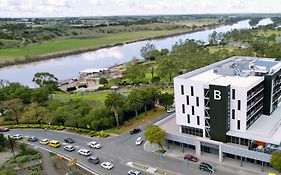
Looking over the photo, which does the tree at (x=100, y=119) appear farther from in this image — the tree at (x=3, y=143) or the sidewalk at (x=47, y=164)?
the tree at (x=3, y=143)

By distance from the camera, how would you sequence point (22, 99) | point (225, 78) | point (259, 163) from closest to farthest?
point (259, 163)
point (225, 78)
point (22, 99)

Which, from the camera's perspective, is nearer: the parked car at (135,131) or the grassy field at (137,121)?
the parked car at (135,131)

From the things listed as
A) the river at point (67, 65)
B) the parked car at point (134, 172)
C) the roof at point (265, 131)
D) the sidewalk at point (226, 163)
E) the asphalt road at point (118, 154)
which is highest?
the roof at point (265, 131)

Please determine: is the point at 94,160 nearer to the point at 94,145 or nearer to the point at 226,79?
the point at 94,145

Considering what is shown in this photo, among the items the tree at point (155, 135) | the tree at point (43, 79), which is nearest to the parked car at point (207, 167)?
the tree at point (155, 135)

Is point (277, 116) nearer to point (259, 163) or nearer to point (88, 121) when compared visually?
point (259, 163)

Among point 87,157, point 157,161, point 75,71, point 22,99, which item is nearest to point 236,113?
point 157,161

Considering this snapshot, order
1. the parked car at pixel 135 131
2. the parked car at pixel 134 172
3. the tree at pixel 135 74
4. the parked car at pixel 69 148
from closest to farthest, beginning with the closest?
1. the parked car at pixel 134 172
2. the parked car at pixel 69 148
3. the parked car at pixel 135 131
4. the tree at pixel 135 74

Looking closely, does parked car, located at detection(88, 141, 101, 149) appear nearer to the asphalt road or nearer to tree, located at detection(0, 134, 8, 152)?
the asphalt road
